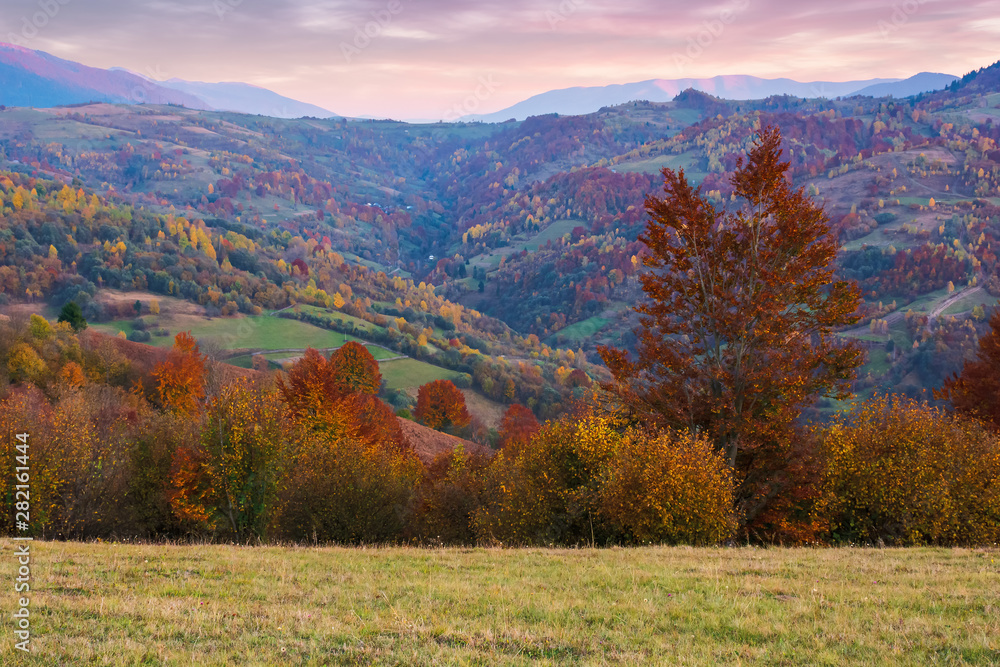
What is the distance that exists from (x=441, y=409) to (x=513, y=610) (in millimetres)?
121137

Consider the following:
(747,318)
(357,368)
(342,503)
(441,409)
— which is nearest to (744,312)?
(747,318)

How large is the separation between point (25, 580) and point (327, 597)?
20.7ft

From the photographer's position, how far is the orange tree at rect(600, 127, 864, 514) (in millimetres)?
24047

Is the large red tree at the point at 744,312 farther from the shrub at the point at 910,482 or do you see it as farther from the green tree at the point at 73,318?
the green tree at the point at 73,318

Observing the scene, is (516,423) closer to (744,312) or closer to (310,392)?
(310,392)

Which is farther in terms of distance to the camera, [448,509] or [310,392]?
[310,392]

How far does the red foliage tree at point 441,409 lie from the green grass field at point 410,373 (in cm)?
2078

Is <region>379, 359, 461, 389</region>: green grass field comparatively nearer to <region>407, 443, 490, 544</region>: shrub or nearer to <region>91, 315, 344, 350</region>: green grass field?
<region>91, 315, 344, 350</region>: green grass field

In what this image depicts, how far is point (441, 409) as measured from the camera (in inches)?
5212

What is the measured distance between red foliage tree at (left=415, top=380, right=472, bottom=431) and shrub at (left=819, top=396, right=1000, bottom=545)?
353 feet

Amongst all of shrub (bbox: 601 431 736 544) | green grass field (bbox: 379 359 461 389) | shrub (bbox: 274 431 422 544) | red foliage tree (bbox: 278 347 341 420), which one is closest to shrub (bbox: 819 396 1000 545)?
shrub (bbox: 601 431 736 544)

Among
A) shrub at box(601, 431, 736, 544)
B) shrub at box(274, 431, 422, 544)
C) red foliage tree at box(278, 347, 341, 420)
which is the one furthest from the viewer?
red foliage tree at box(278, 347, 341, 420)

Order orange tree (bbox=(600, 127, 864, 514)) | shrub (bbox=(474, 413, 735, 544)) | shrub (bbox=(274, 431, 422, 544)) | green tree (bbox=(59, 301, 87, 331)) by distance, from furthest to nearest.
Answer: green tree (bbox=(59, 301, 87, 331))
shrub (bbox=(274, 431, 422, 544))
orange tree (bbox=(600, 127, 864, 514))
shrub (bbox=(474, 413, 735, 544))


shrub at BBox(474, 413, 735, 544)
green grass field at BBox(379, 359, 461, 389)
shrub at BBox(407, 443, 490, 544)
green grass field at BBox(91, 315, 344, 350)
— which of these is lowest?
green grass field at BBox(379, 359, 461, 389)
